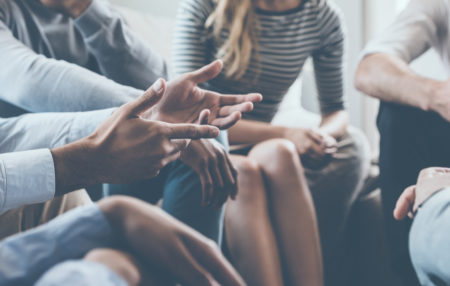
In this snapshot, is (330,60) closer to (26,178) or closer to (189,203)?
(189,203)

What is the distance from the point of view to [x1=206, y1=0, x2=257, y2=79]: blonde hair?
1143 mm

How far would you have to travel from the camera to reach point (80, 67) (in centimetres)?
79

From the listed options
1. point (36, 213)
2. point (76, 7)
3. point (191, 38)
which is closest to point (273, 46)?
point (191, 38)

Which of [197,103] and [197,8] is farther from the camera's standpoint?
[197,8]

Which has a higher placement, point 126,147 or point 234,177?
point 126,147

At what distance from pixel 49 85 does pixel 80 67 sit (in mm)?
63

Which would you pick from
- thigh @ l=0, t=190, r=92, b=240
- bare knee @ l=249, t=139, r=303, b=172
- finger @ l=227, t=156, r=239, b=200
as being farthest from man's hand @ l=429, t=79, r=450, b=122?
thigh @ l=0, t=190, r=92, b=240

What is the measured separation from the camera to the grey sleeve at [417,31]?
3.42 feet

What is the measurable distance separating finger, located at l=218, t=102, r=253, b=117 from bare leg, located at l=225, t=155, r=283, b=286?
0.22 m

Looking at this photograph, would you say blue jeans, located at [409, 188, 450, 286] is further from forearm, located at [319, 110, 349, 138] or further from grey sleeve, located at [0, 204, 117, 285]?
forearm, located at [319, 110, 349, 138]

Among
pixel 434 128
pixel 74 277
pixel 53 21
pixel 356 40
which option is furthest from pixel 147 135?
pixel 356 40

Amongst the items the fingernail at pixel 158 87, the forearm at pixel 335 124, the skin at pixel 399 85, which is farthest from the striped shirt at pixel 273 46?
the fingernail at pixel 158 87

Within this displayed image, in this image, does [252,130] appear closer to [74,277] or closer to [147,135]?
[147,135]

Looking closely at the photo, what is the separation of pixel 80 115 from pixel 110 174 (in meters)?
0.15
